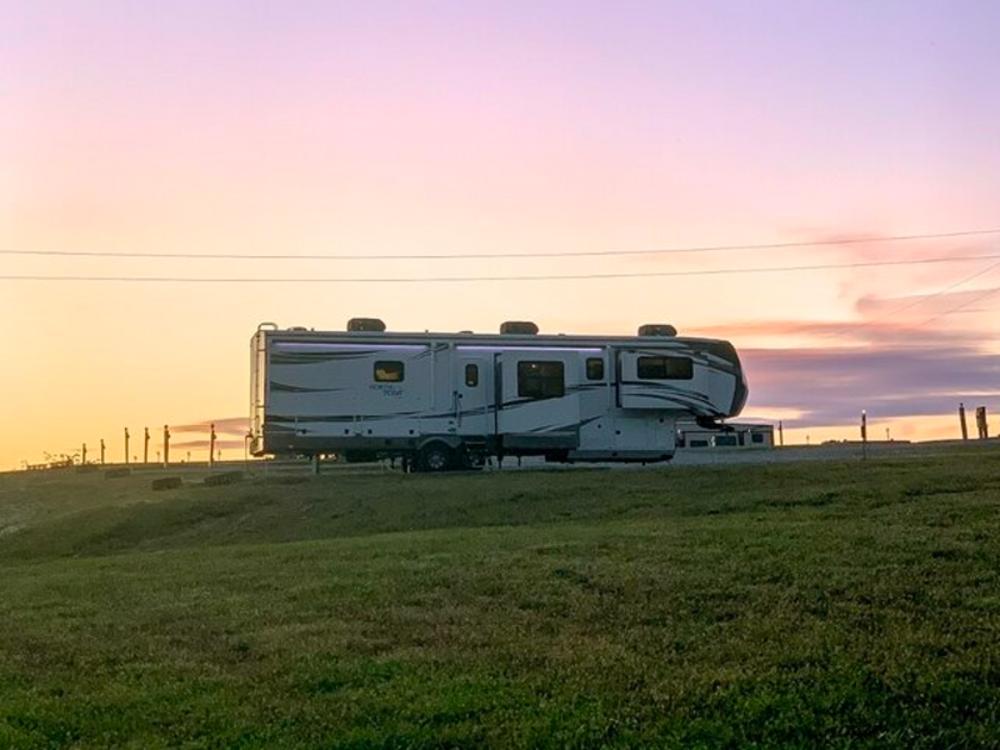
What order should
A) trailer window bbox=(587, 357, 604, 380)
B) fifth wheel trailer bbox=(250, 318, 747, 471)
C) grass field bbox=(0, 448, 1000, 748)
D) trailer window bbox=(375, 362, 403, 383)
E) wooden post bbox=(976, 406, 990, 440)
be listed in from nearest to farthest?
grass field bbox=(0, 448, 1000, 748) → fifth wheel trailer bbox=(250, 318, 747, 471) → trailer window bbox=(375, 362, 403, 383) → trailer window bbox=(587, 357, 604, 380) → wooden post bbox=(976, 406, 990, 440)

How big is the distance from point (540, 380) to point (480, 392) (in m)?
1.46

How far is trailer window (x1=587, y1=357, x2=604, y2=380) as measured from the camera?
29.5m

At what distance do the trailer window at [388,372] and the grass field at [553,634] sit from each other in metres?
10.7

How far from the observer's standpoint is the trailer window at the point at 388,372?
93.0 feet

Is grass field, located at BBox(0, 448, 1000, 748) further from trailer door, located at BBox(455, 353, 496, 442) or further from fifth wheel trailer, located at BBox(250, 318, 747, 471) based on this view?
trailer door, located at BBox(455, 353, 496, 442)

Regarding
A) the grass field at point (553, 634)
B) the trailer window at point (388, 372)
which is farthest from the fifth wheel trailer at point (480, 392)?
the grass field at point (553, 634)

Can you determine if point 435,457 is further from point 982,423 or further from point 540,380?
point 982,423

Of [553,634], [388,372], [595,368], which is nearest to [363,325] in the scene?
[388,372]

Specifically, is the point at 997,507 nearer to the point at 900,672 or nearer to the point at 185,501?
the point at 900,672

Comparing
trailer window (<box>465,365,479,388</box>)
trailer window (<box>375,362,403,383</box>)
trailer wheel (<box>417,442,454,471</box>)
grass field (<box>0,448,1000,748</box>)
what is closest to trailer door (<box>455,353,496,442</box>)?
trailer window (<box>465,365,479,388</box>)

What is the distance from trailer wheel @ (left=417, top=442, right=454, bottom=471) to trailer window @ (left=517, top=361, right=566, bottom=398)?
2.22m

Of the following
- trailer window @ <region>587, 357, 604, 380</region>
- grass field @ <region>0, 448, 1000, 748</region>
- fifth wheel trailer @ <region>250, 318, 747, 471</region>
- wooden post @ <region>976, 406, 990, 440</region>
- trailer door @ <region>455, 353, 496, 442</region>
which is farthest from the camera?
wooden post @ <region>976, 406, 990, 440</region>

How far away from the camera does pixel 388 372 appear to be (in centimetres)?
2844

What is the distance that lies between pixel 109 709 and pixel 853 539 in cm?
756
